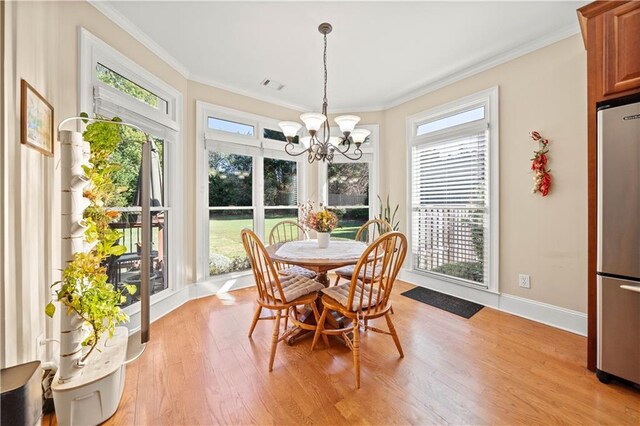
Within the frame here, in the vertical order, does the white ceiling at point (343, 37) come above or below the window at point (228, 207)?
above

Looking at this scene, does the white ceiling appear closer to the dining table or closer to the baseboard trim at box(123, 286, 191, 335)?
the dining table

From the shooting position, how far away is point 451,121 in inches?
131

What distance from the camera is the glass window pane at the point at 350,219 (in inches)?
168

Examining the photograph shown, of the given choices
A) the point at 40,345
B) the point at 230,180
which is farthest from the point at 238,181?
the point at 40,345

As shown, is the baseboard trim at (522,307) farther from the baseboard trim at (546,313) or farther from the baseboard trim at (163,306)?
the baseboard trim at (163,306)

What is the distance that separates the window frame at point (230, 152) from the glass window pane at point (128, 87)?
0.45 m

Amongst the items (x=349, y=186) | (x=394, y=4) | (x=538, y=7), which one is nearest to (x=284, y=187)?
(x=349, y=186)

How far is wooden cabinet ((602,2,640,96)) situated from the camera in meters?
1.56

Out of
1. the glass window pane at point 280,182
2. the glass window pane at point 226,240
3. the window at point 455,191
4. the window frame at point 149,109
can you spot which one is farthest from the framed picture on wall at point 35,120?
the window at point 455,191

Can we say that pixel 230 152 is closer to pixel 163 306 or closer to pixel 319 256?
pixel 163 306

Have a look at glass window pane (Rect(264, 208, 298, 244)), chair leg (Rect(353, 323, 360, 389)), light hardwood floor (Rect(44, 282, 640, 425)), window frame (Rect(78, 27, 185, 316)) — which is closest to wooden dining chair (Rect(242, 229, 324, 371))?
light hardwood floor (Rect(44, 282, 640, 425))

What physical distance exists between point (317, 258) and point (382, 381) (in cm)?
93

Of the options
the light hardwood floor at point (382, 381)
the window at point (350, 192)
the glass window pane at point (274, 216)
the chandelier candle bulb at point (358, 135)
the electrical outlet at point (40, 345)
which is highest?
the chandelier candle bulb at point (358, 135)

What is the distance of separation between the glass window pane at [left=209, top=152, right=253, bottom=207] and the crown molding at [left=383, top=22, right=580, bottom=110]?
8.14 ft
